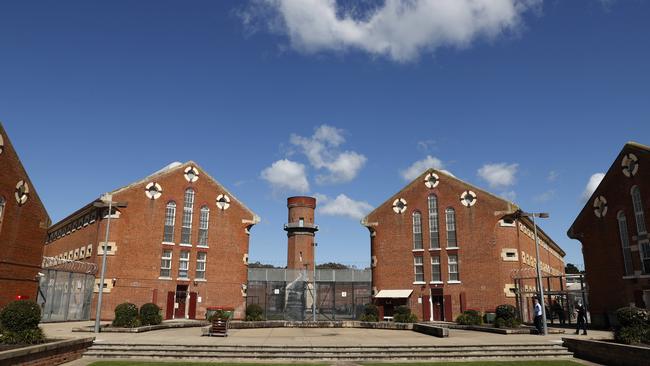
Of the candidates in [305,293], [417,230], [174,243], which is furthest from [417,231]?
[174,243]

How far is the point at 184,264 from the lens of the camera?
40.7 m

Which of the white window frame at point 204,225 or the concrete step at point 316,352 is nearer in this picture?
the concrete step at point 316,352

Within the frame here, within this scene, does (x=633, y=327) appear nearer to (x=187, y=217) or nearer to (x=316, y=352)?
(x=316, y=352)

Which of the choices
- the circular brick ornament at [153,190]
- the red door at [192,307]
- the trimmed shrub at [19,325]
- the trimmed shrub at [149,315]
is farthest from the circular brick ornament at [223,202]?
the trimmed shrub at [19,325]

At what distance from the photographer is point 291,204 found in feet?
221

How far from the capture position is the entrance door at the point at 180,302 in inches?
1565

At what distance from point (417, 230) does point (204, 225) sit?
743 inches

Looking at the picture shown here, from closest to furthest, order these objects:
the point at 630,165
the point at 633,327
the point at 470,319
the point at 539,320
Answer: the point at 633,327, the point at 539,320, the point at 630,165, the point at 470,319

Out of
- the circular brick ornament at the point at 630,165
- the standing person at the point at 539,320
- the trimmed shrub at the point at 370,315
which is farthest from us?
the trimmed shrub at the point at 370,315

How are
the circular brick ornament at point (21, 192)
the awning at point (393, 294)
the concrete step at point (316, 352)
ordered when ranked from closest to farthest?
the concrete step at point (316, 352) < the circular brick ornament at point (21, 192) < the awning at point (393, 294)

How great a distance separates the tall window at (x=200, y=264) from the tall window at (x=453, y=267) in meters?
21.0

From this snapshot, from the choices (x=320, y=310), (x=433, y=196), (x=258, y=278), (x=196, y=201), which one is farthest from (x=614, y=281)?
(x=258, y=278)

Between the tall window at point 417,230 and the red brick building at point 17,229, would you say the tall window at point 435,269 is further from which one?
the red brick building at point 17,229

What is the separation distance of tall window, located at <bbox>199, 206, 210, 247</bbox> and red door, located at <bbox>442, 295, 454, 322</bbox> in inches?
824
